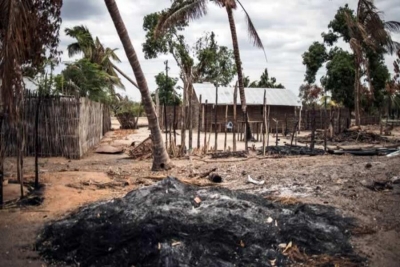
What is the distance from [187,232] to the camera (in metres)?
4.62

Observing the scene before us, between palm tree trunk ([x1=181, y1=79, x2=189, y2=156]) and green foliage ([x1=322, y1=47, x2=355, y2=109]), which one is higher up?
green foliage ([x1=322, y1=47, x2=355, y2=109])

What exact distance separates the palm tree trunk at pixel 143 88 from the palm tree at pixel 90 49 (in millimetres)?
14341

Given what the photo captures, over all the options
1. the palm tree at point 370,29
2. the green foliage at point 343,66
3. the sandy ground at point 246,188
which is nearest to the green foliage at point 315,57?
the green foliage at point 343,66

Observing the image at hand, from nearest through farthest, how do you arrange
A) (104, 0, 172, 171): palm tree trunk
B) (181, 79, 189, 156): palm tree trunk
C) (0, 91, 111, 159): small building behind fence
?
(104, 0, 172, 171): palm tree trunk, (0, 91, 111, 159): small building behind fence, (181, 79, 189, 156): palm tree trunk

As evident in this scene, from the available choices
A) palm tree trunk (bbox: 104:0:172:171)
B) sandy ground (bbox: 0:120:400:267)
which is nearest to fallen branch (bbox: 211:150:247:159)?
sandy ground (bbox: 0:120:400:267)

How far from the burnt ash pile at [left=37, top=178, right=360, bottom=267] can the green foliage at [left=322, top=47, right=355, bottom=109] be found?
23.0 meters

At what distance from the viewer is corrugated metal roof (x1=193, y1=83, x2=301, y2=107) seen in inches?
1089

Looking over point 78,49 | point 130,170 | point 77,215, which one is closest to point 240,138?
point 130,170

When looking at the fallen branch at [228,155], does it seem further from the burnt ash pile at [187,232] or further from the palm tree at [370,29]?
the palm tree at [370,29]

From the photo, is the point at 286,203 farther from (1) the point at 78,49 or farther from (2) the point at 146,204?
(1) the point at 78,49

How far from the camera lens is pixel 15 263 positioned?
15.1ft

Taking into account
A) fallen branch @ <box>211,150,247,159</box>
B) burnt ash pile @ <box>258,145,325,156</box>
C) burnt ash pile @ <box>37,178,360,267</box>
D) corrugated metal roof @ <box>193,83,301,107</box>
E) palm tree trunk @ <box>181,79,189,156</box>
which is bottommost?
burnt ash pile @ <box>37,178,360,267</box>

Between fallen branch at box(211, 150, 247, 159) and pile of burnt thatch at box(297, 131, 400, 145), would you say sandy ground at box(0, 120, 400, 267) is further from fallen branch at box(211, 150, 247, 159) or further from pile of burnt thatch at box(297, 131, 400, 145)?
pile of burnt thatch at box(297, 131, 400, 145)

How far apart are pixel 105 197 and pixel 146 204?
7.25 feet
